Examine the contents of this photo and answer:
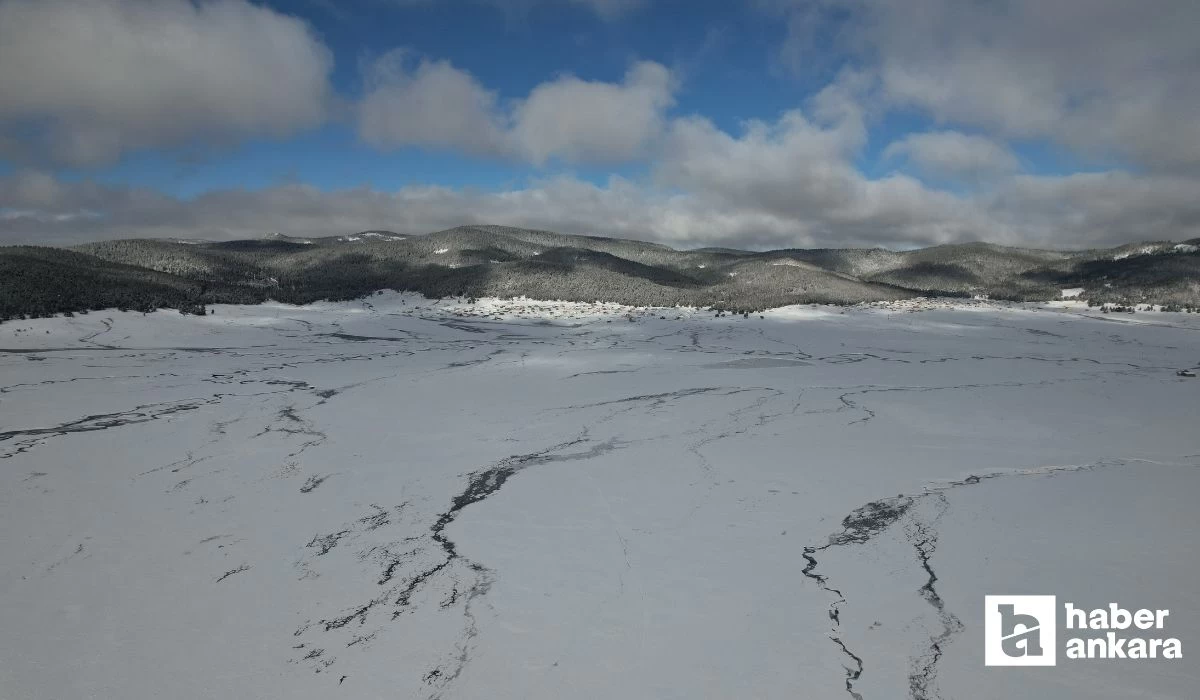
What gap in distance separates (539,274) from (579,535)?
200ft

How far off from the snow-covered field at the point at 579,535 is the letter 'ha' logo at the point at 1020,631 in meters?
0.14

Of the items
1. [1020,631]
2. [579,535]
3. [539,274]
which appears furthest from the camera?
[539,274]

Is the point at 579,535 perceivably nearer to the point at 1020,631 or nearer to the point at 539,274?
the point at 1020,631

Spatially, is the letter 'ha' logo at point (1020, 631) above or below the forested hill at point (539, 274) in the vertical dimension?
below

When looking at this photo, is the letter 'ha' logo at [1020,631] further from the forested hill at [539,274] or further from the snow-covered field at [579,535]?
the forested hill at [539,274]

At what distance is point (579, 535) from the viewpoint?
18.9ft

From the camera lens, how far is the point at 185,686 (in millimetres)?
3621

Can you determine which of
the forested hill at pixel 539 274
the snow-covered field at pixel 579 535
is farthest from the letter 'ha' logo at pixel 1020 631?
the forested hill at pixel 539 274

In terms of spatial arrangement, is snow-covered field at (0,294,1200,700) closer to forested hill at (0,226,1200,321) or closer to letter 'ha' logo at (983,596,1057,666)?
letter 'ha' logo at (983,596,1057,666)

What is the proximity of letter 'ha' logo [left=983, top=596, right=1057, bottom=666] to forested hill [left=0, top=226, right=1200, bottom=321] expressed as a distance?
98.9ft

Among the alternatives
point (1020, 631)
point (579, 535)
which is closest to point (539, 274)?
point (579, 535)

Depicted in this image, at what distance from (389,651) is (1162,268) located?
362ft

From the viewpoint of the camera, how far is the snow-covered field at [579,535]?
3.78m

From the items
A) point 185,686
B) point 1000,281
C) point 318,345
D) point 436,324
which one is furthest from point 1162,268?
point 185,686
